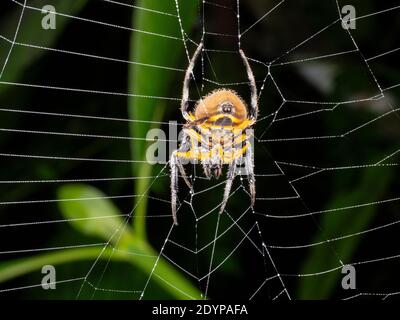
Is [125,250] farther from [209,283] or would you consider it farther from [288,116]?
[288,116]

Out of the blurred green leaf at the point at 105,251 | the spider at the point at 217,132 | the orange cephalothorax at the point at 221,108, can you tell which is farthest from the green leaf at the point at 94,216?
the orange cephalothorax at the point at 221,108

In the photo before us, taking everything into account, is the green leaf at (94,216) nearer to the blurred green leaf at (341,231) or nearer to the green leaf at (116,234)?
the green leaf at (116,234)

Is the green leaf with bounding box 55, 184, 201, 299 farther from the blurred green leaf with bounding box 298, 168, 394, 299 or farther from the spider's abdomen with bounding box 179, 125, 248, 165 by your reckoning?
the blurred green leaf with bounding box 298, 168, 394, 299

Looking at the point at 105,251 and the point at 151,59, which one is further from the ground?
the point at 151,59

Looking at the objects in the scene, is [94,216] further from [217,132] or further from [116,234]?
[217,132]

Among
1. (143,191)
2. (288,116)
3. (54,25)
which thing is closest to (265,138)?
(288,116)

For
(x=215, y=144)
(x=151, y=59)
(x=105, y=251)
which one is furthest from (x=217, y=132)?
(x=105, y=251)
